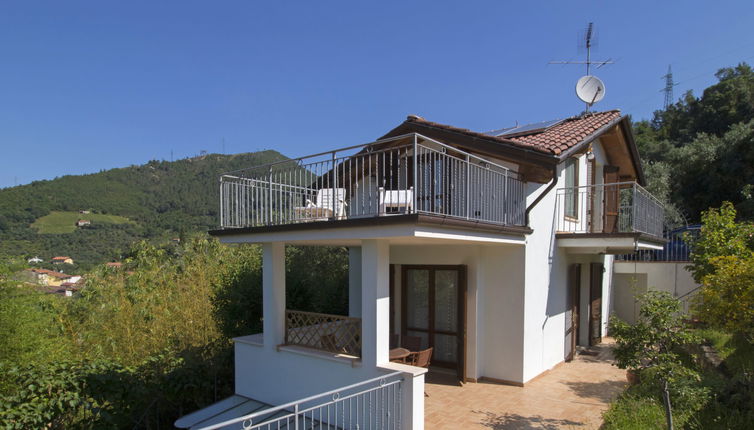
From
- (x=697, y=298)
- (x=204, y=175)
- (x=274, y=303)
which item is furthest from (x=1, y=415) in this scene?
(x=204, y=175)

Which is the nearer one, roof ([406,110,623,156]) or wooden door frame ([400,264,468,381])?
roof ([406,110,623,156])

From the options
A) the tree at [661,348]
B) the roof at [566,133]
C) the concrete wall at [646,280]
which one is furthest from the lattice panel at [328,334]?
the concrete wall at [646,280]

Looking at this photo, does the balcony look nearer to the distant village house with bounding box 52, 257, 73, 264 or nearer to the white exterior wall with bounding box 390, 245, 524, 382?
the white exterior wall with bounding box 390, 245, 524, 382

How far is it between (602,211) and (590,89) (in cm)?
346

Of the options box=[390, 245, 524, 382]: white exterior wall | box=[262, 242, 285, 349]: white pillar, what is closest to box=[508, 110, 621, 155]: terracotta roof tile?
box=[390, 245, 524, 382]: white exterior wall

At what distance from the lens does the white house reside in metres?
6.67

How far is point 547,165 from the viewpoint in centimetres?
812

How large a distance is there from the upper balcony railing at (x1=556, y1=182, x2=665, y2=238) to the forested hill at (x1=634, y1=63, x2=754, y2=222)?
1028 cm

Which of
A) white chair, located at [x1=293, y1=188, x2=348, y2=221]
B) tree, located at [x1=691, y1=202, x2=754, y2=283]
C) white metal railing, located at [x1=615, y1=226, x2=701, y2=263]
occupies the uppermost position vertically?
white chair, located at [x1=293, y1=188, x2=348, y2=221]

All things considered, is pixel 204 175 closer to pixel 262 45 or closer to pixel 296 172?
pixel 262 45

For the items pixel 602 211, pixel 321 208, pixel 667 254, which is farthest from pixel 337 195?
pixel 667 254

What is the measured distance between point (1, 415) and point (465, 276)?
7.74 metres

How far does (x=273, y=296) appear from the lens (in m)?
8.48

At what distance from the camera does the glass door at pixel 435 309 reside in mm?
9117
